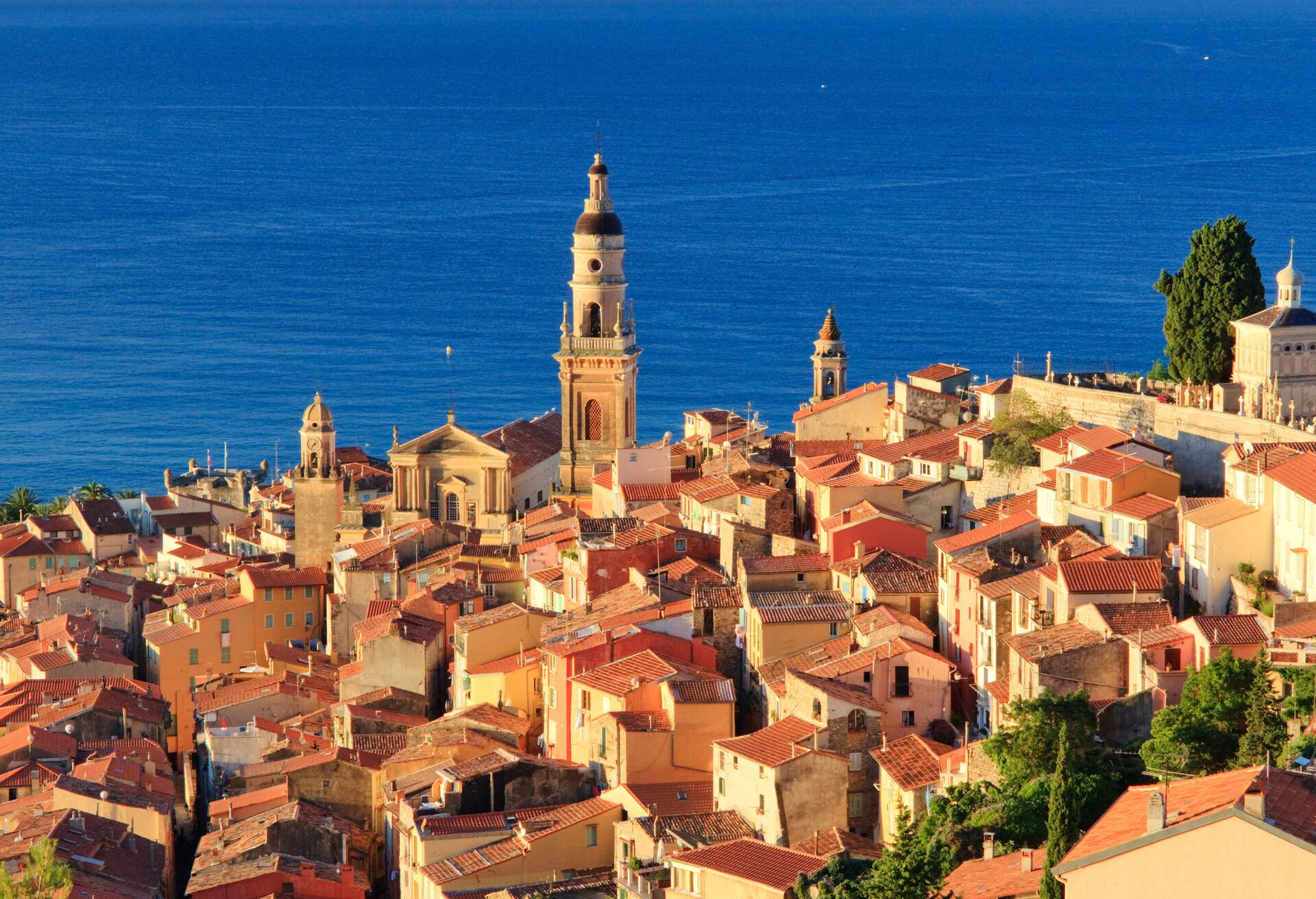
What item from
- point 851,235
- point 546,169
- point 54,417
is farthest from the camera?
point 546,169

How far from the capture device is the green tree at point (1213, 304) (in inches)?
1799

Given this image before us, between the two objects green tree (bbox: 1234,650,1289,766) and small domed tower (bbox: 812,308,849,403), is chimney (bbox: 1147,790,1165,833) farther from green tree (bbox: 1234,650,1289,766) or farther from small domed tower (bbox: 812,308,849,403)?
small domed tower (bbox: 812,308,849,403)

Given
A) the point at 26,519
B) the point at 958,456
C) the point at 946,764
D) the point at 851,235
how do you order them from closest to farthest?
the point at 946,764 < the point at 958,456 < the point at 26,519 < the point at 851,235

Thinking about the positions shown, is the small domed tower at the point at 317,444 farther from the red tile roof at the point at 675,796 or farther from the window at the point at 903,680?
the window at the point at 903,680

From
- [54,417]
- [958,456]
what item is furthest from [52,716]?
[54,417]

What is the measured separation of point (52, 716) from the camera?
47375mm

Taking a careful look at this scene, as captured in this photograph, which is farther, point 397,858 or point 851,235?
point 851,235

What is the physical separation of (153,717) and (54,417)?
56.2 m

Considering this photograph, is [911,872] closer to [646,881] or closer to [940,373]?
[646,881]

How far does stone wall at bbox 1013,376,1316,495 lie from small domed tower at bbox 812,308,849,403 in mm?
9791

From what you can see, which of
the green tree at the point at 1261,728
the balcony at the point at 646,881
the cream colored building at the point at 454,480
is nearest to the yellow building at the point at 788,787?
the balcony at the point at 646,881

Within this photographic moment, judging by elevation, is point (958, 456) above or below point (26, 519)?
above

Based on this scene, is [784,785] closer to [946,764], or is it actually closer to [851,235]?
[946,764]

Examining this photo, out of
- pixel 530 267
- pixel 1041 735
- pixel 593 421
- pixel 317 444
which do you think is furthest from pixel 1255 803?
pixel 530 267
